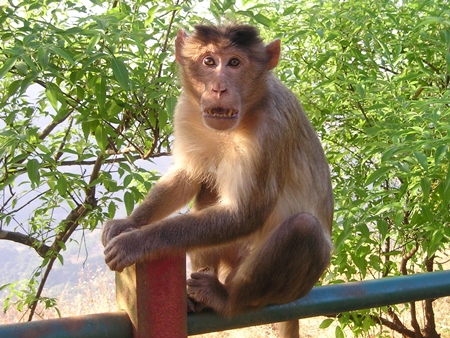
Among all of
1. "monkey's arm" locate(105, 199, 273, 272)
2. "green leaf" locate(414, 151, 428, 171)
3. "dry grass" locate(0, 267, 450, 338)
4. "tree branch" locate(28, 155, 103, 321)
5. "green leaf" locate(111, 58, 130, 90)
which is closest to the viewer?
"monkey's arm" locate(105, 199, 273, 272)

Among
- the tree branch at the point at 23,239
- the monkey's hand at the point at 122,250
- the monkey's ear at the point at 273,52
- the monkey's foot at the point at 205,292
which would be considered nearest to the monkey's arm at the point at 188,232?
the monkey's hand at the point at 122,250

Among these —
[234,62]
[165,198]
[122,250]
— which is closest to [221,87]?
[234,62]

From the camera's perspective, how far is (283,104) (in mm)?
3396

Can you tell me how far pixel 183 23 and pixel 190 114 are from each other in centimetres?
111

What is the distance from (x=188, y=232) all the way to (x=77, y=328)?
1.35m

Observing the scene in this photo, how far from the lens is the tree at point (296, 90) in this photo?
3.57 meters

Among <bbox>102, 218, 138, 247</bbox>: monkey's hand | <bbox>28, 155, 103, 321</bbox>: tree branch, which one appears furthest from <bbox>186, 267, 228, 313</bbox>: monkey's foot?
<bbox>28, 155, 103, 321</bbox>: tree branch

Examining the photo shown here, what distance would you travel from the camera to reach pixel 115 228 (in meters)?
3.09

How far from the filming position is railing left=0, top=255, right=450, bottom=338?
5.48 feet

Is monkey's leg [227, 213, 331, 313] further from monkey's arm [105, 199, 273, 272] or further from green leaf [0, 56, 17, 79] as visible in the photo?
green leaf [0, 56, 17, 79]

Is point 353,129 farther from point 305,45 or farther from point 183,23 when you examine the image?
point 183,23

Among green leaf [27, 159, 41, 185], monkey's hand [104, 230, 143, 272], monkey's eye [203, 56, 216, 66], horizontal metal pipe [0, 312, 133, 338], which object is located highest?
monkey's eye [203, 56, 216, 66]

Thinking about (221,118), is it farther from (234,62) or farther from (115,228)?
(115,228)

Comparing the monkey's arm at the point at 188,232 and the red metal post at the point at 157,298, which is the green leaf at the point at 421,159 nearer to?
the monkey's arm at the point at 188,232
